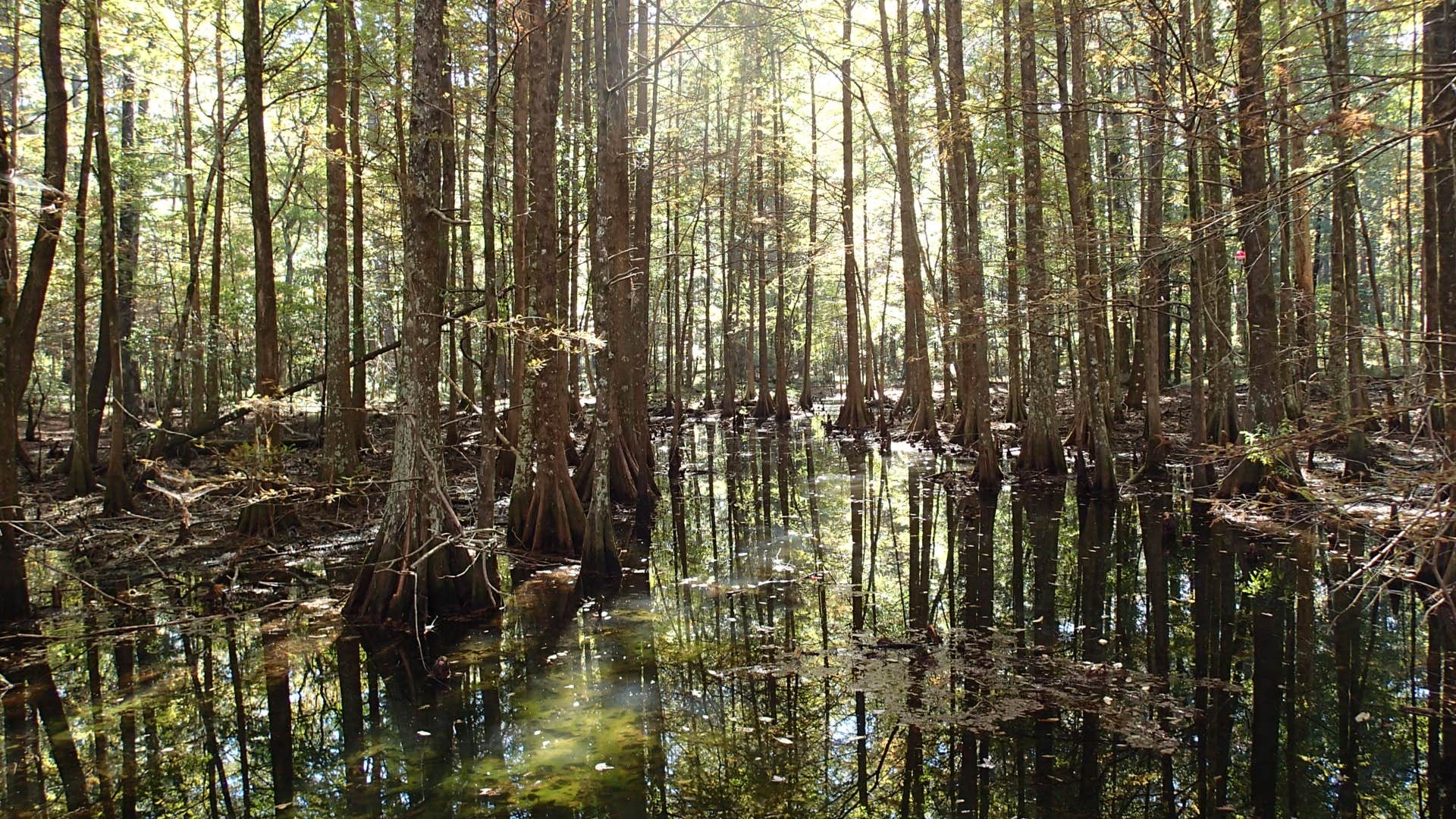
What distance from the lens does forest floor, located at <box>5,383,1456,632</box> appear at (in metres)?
4.79

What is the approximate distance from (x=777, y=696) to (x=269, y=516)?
7.99 metres

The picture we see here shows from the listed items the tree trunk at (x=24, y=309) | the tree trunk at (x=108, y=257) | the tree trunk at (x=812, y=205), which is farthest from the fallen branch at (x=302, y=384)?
the tree trunk at (x=812, y=205)

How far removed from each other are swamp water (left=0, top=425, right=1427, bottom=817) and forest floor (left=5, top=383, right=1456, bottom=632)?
359mm

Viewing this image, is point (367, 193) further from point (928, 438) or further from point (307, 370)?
point (928, 438)

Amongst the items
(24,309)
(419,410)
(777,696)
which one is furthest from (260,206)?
(777,696)

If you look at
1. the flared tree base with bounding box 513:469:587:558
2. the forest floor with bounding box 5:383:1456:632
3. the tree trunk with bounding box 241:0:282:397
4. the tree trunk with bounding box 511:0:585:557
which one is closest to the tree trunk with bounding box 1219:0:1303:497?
the forest floor with bounding box 5:383:1456:632

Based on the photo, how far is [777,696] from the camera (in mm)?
5746

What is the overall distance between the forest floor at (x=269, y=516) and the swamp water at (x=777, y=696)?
0.36 meters

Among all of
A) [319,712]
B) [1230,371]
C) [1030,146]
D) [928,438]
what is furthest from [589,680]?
[928,438]

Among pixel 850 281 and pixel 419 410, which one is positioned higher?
pixel 850 281

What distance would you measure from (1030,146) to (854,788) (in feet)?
38.2

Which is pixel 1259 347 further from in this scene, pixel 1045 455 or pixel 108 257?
pixel 108 257

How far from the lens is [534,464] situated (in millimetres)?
10656

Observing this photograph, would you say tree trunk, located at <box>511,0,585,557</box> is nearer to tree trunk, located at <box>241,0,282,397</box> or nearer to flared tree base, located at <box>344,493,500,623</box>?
flared tree base, located at <box>344,493,500,623</box>
